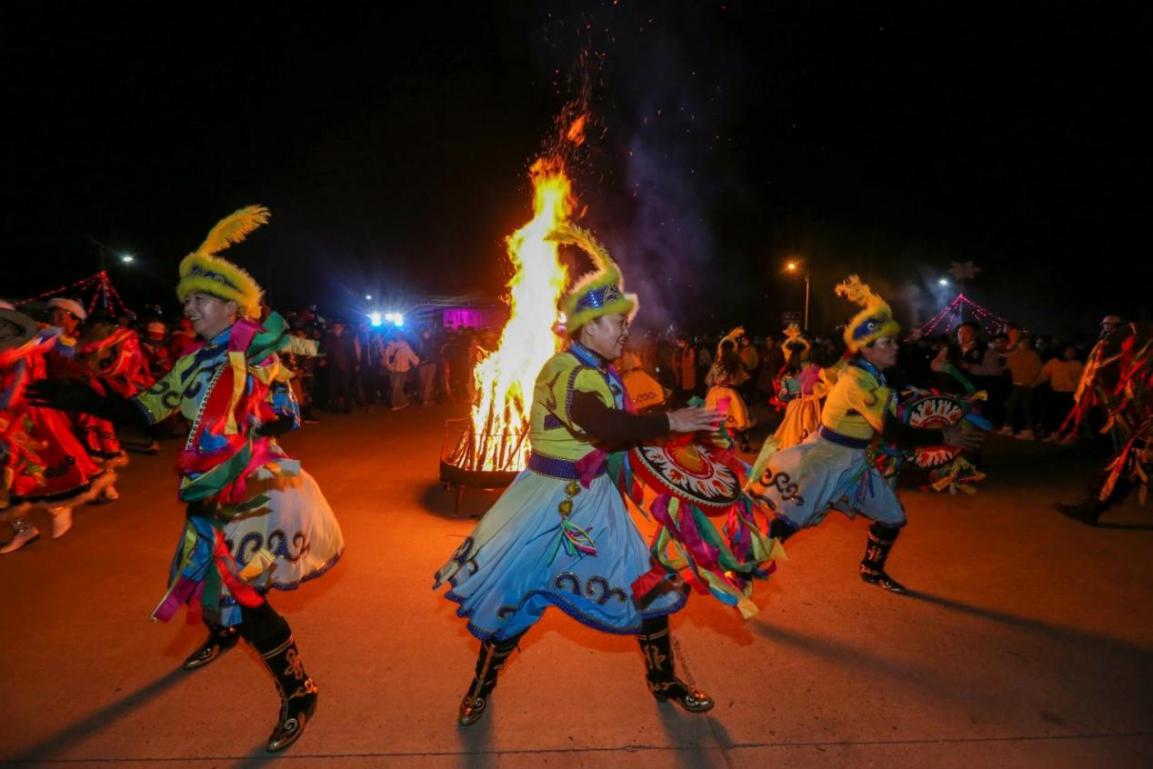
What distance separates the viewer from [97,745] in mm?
2996

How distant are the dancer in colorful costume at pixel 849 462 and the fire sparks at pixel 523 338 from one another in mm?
2900

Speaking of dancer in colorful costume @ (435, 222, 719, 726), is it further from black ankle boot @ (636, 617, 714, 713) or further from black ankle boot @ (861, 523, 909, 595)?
black ankle boot @ (861, 523, 909, 595)

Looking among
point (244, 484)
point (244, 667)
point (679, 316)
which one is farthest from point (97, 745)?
point (679, 316)

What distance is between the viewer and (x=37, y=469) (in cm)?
508

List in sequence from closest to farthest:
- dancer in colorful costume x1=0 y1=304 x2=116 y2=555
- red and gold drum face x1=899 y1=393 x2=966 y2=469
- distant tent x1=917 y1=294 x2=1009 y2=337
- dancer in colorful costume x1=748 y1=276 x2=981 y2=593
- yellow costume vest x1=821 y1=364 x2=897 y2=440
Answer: yellow costume vest x1=821 y1=364 x2=897 y2=440 → dancer in colorful costume x1=748 y1=276 x2=981 y2=593 → red and gold drum face x1=899 y1=393 x2=966 y2=469 → dancer in colorful costume x1=0 y1=304 x2=116 y2=555 → distant tent x1=917 y1=294 x2=1009 y2=337

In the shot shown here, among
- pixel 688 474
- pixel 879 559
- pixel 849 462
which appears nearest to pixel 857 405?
pixel 849 462

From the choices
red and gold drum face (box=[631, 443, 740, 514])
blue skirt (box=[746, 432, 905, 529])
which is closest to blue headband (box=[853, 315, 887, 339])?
blue skirt (box=[746, 432, 905, 529])

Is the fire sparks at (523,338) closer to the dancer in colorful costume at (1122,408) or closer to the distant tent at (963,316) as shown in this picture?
the dancer in colorful costume at (1122,408)

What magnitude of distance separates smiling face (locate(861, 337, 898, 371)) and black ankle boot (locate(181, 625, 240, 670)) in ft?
14.4

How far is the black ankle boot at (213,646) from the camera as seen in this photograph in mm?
3666

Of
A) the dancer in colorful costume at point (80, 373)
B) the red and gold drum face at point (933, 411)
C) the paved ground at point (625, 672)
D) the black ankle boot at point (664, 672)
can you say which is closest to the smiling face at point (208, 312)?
the paved ground at point (625, 672)

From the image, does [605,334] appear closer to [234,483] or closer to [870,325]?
[234,483]

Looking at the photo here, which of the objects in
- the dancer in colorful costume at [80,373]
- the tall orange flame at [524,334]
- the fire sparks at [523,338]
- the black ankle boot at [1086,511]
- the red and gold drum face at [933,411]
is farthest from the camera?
the tall orange flame at [524,334]

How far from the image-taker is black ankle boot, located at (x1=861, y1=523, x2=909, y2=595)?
4754mm
